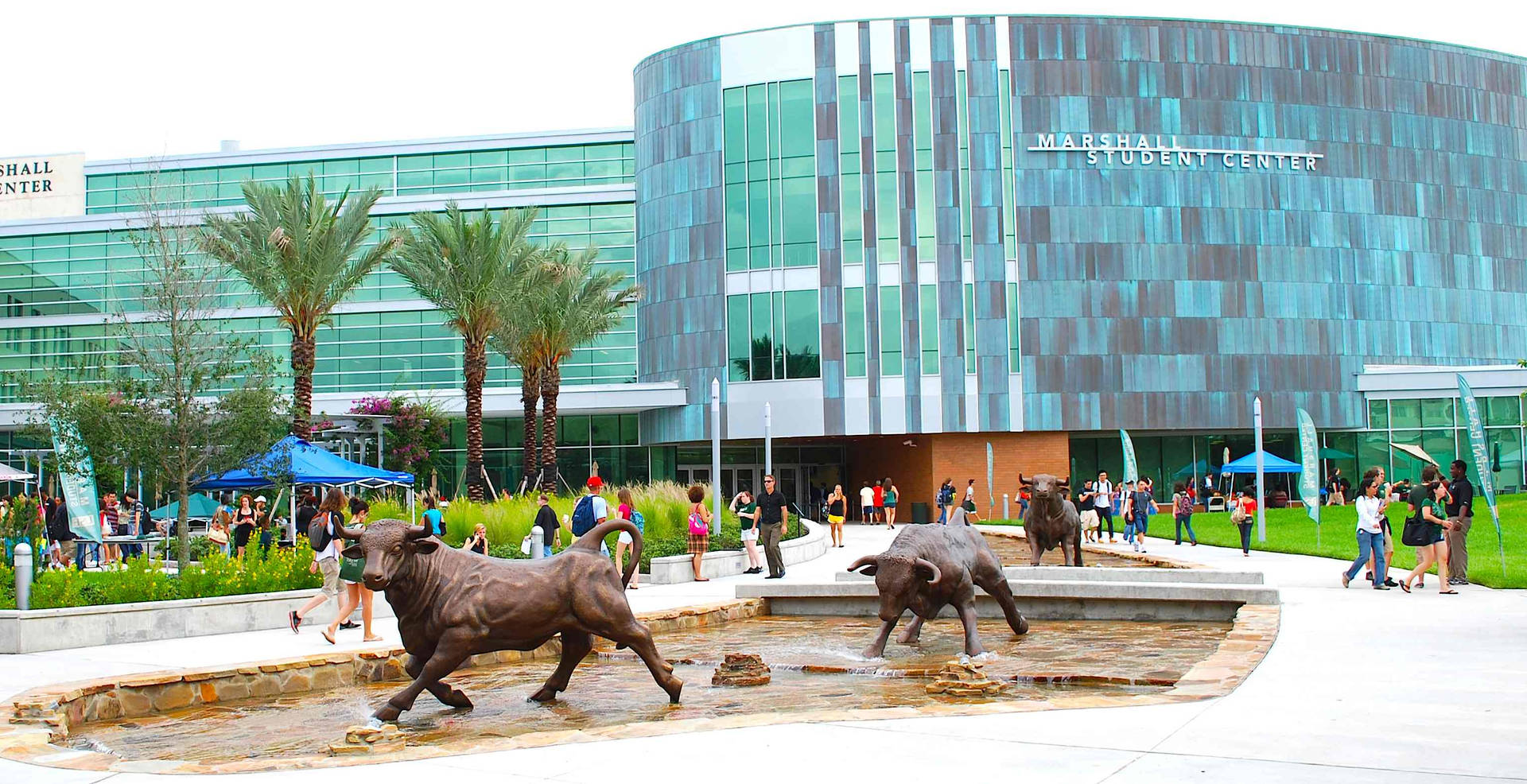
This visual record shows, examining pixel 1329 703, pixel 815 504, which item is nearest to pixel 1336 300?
pixel 815 504

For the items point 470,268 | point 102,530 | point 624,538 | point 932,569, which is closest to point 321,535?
point 624,538

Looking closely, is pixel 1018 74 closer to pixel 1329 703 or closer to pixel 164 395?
pixel 164 395

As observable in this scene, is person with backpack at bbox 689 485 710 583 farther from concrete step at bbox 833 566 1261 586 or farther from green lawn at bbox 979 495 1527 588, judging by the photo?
green lawn at bbox 979 495 1527 588

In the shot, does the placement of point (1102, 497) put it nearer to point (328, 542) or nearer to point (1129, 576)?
point (1129, 576)

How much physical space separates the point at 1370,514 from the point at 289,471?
18.0 meters

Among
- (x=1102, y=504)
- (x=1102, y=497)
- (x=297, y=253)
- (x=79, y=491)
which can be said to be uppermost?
(x=297, y=253)

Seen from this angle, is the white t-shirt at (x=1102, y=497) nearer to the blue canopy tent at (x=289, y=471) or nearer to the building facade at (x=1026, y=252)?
the blue canopy tent at (x=289, y=471)

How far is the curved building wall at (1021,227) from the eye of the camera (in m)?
47.1

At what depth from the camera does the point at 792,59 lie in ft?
159

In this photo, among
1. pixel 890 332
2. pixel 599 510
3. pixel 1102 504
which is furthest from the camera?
pixel 890 332

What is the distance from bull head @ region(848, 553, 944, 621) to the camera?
1143 centimetres

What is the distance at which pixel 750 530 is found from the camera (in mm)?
22797

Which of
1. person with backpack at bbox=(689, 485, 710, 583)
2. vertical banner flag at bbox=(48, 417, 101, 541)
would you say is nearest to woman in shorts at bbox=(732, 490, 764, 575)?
person with backpack at bbox=(689, 485, 710, 583)

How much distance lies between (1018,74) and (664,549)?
30625mm
